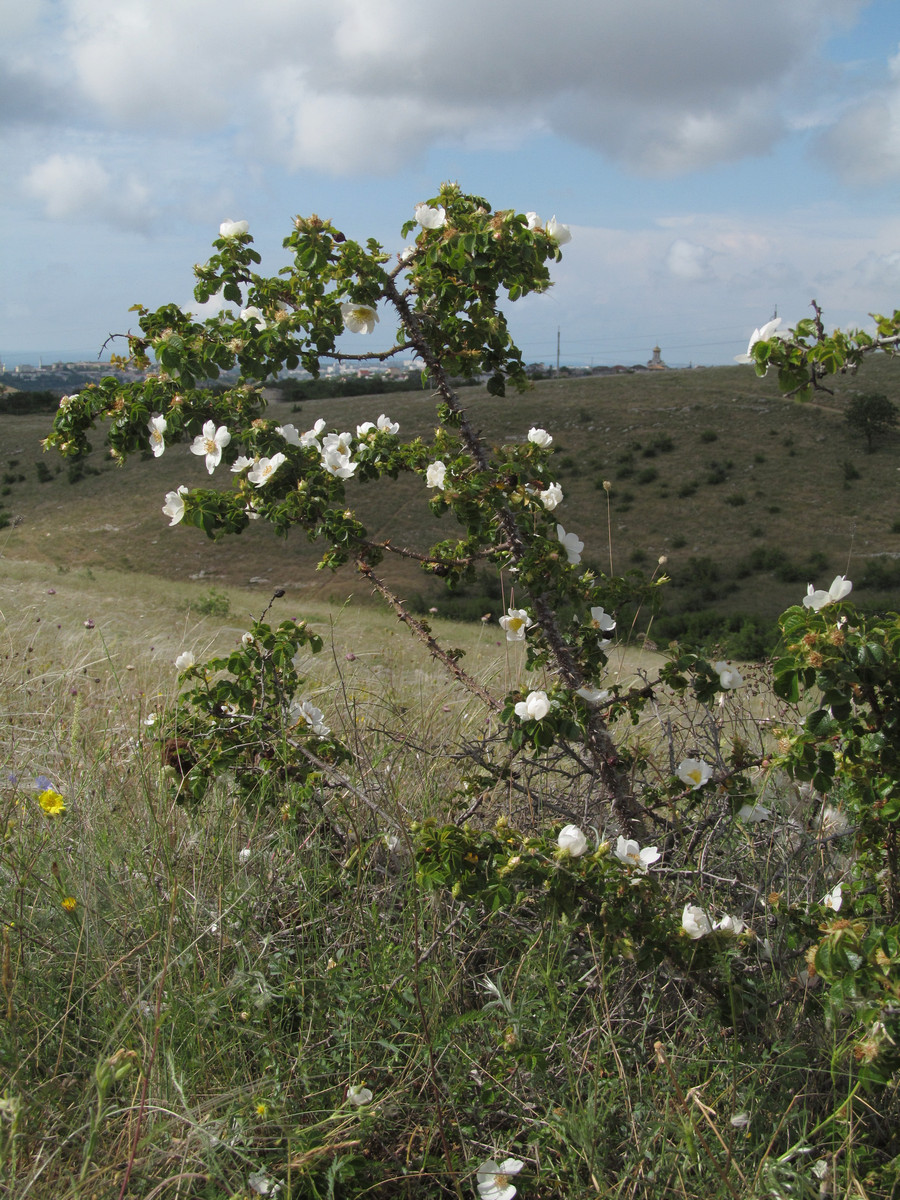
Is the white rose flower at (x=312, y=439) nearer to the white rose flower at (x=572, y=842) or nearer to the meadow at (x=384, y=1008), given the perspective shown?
the meadow at (x=384, y=1008)

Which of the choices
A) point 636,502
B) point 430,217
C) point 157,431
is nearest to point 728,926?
point 430,217

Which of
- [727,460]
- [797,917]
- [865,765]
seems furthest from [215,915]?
[727,460]

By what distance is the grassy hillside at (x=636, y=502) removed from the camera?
67.3ft

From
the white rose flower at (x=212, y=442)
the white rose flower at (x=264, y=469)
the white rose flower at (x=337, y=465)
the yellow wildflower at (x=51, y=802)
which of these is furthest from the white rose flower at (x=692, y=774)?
the yellow wildflower at (x=51, y=802)

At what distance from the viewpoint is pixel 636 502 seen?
2733cm

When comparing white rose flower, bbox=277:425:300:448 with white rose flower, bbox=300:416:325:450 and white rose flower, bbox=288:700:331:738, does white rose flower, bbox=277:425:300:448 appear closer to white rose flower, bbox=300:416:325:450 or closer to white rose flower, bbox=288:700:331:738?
white rose flower, bbox=300:416:325:450

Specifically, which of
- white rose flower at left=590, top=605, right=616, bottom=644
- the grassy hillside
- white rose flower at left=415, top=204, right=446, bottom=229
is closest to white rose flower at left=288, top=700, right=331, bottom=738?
white rose flower at left=590, top=605, right=616, bottom=644

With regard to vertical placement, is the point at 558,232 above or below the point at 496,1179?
above

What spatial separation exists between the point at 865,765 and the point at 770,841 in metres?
0.75

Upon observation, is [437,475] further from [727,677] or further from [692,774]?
[692,774]

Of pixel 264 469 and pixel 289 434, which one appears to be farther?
pixel 289 434

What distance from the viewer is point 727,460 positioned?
96.8ft

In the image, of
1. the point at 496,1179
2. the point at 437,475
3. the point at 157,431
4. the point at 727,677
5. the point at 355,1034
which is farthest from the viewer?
the point at 157,431

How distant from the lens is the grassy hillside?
2050 centimetres
